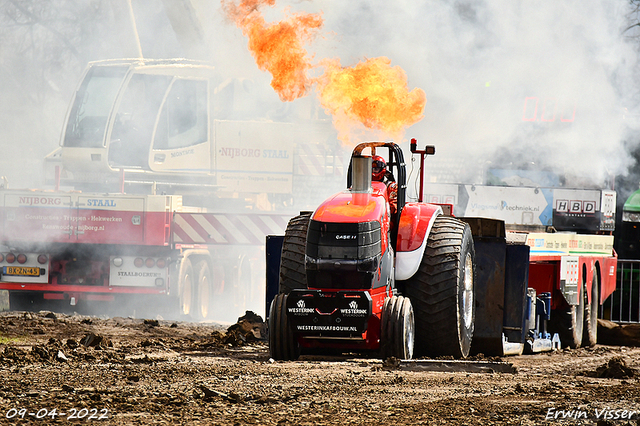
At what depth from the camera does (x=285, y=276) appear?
8.37 m

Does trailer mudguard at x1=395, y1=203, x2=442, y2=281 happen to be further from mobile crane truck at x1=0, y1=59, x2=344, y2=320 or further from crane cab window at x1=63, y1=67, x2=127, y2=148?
crane cab window at x1=63, y1=67, x2=127, y2=148

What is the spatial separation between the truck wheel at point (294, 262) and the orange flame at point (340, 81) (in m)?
2.16

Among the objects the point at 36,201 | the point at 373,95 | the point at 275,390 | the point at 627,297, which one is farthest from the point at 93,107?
the point at 275,390

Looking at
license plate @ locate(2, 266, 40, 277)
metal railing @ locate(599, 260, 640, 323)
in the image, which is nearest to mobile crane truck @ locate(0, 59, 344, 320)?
license plate @ locate(2, 266, 40, 277)

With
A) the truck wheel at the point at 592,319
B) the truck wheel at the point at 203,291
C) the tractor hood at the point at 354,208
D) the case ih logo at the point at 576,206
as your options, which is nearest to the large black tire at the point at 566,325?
the truck wheel at the point at 592,319

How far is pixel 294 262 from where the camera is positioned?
8359 millimetres

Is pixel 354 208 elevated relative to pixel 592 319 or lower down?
elevated

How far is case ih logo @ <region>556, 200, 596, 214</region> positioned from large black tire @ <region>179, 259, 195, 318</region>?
9.44 m

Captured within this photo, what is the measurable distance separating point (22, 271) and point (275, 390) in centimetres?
903

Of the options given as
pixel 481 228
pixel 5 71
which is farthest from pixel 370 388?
pixel 5 71

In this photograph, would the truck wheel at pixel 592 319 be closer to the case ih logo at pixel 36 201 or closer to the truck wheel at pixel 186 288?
the truck wheel at pixel 186 288

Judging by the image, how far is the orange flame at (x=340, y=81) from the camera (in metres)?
9.95

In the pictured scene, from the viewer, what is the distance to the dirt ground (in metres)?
5.23

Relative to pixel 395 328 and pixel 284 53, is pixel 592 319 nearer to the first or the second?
pixel 284 53
